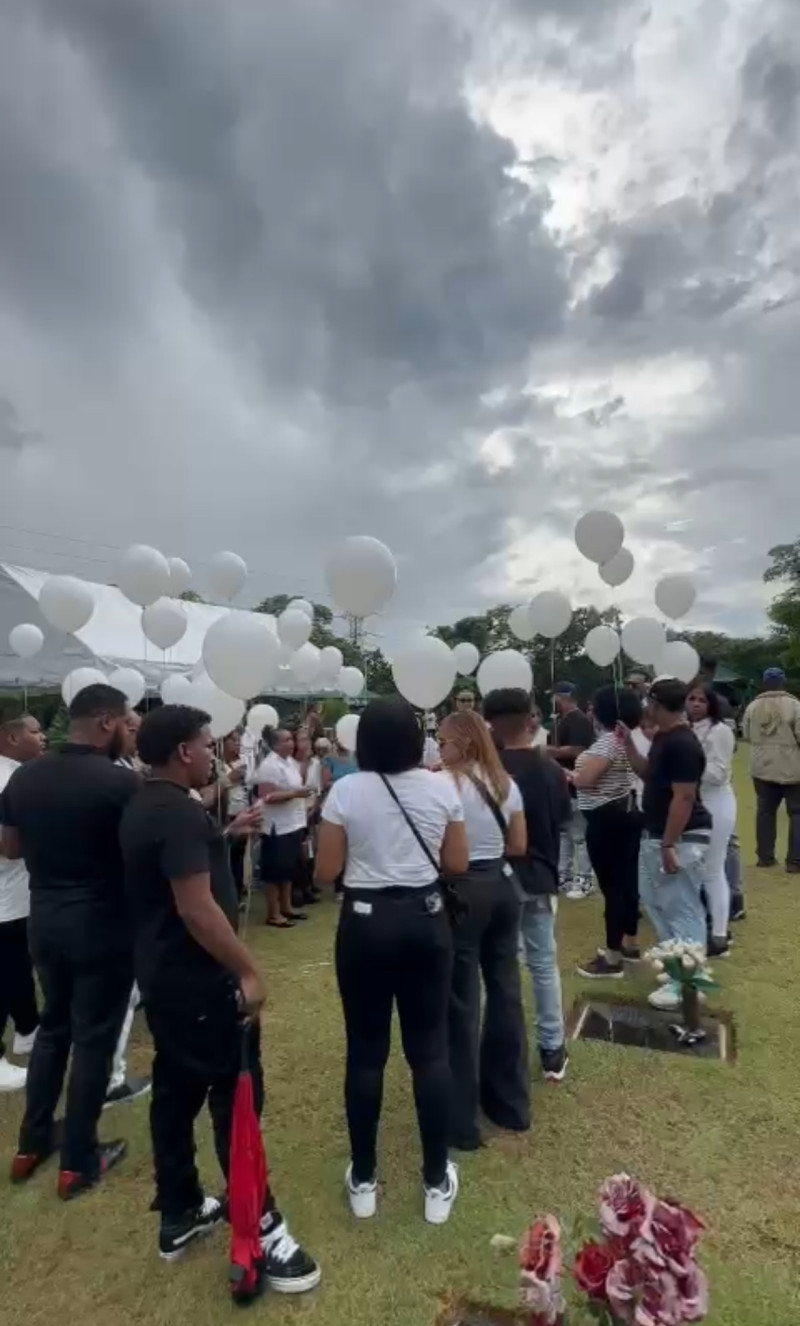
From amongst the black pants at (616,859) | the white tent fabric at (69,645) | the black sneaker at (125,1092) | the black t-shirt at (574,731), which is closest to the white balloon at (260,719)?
the white tent fabric at (69,645)

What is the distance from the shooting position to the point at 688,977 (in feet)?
12.3

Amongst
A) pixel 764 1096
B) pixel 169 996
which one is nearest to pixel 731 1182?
pixel 764 1096

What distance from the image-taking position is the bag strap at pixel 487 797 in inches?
116

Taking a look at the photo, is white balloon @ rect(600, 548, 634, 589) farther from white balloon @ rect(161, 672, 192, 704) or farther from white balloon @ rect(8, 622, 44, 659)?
white balloon @ rect(8, 622, 44, 659)

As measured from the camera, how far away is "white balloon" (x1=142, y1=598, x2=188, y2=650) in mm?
7526

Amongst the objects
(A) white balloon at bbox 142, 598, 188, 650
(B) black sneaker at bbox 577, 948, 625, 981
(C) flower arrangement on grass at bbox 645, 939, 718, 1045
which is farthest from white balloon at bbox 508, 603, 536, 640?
(C) flower arrangement on grass at bbox 645, 939, 718, 1045

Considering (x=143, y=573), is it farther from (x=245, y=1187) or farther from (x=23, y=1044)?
(x=245, y=1187)

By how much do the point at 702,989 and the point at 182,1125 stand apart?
2593mm

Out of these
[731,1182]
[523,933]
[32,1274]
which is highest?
[523,933]

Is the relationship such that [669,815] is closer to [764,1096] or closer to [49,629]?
[764,1096]

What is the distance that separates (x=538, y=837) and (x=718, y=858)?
6.71ft

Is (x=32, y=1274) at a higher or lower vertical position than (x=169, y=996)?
lower

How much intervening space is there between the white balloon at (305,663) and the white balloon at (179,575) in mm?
1407

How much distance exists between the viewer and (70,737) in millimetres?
2803
